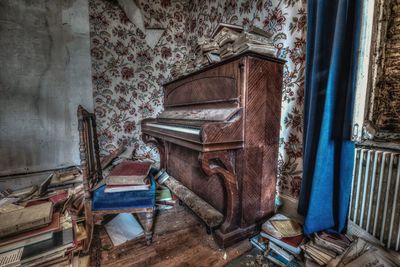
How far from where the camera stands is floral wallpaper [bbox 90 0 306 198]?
5.09ft

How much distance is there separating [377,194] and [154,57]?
286 centimetres

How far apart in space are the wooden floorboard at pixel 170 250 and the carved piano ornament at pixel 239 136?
83 mm

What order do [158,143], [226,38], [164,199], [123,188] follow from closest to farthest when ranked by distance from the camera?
[123,188] < [226,38] < [164,199] < [158,143]

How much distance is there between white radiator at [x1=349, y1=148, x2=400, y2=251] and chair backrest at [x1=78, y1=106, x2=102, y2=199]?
1753 millimetres

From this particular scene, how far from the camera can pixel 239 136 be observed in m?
1.21

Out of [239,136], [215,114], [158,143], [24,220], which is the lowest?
[24,220]

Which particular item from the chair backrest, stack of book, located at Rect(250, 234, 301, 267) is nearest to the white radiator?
stack of book, located at Rect(250, 234, 301, 267)

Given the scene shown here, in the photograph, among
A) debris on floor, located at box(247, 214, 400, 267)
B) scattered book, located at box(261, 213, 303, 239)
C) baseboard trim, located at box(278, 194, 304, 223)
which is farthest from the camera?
baseboard trim, located at box(278, 194, 304, 223)

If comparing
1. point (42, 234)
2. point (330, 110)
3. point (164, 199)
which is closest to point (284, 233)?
point (330, 110)

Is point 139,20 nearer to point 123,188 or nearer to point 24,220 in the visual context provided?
point 123,188

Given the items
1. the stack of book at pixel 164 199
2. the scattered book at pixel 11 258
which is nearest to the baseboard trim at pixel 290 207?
the stack of book at pixel 164 199

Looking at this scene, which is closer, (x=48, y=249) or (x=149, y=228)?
(x=48, y=249)

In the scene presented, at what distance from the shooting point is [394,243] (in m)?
0.96

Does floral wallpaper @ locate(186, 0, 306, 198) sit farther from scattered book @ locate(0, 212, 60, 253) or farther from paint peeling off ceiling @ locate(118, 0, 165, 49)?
scattered book @ locate(0, 212, 60, 253)
